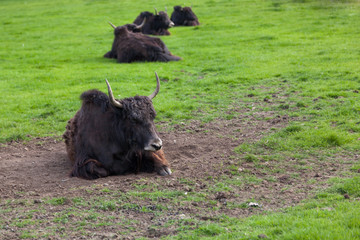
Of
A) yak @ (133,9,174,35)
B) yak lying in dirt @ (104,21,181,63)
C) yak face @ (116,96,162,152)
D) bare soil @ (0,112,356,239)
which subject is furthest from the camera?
yak @ (133,9,174,35)

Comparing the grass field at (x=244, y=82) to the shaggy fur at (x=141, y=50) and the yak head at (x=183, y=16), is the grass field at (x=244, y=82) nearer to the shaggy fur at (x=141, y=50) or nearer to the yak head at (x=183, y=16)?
the shaggy fur at (x=141, y=50)

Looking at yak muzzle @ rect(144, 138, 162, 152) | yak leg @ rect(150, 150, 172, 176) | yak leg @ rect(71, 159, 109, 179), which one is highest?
yak muzzle @ rect(144, 138, 162, 152)

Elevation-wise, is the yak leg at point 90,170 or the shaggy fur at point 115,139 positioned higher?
the shaggy fur at point 115,139

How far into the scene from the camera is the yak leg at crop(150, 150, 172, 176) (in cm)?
733

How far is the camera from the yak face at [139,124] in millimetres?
7458

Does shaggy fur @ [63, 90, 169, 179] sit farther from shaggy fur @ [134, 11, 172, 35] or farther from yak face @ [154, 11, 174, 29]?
yak face @ [154, 11, 174, 29]

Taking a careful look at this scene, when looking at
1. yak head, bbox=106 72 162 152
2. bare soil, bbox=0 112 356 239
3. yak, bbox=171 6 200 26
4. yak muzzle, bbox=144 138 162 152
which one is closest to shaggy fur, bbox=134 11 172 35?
yak, bbox=171 6 200 26

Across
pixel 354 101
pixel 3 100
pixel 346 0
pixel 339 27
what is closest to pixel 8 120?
pixel 3 100

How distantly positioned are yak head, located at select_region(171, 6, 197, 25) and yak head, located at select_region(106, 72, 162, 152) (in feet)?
60.6

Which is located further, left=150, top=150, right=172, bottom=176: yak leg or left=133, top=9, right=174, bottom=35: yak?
left=133, top=9, right=174, bottom=35: yak

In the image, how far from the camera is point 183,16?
2577 cm

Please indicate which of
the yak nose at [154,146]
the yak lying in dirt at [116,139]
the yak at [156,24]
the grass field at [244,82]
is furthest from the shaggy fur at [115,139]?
the yak at [156,24]

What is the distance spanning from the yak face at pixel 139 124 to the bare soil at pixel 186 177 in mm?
490

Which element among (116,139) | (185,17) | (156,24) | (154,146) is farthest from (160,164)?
(185,17)
